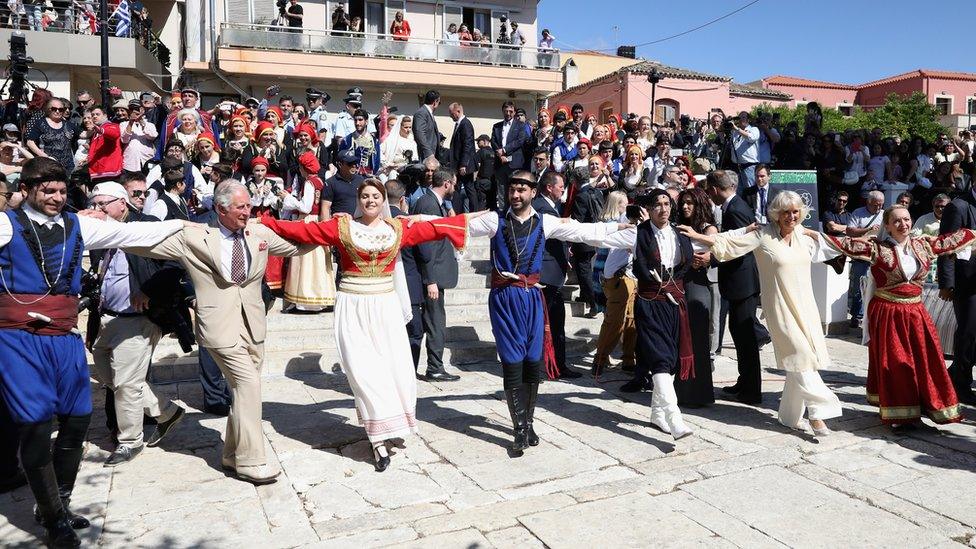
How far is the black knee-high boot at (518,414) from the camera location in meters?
5.60

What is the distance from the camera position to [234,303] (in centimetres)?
506

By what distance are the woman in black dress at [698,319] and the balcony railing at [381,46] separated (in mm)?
18003

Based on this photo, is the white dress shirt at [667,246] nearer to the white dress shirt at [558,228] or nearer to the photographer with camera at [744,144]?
the white dress shirt at [558,228]

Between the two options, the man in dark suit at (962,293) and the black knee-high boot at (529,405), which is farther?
the man in dark suit at (962,293)

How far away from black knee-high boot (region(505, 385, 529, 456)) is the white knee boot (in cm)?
106

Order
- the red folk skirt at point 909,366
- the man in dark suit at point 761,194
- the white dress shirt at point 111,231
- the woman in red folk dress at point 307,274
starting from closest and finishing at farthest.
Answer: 1. the white dress shirt at point 111,231
2. the red folk skirt at point 909,366
3. the woman in red folk dress at point 307,274
4. the man in dark suit at point 761,194

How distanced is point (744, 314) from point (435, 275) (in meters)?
2.94

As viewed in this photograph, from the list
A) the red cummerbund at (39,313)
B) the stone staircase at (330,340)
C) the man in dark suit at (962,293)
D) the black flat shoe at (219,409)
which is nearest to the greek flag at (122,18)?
the stone staircase at (330,340)

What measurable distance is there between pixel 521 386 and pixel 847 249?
2875mm

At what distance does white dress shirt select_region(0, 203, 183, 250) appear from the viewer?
428 centimetres

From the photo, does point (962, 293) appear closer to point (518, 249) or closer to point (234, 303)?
point (518, 249)

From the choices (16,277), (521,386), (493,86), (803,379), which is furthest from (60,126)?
(493,86)

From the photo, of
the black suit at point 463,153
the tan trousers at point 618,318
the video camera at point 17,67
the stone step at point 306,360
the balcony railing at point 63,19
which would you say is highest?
the balcony railing at point 63,19

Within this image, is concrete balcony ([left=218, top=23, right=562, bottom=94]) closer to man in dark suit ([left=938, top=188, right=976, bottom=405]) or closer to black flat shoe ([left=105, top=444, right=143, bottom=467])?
black flat shoe ([left=105, top=444, right=143, bottom=467])
